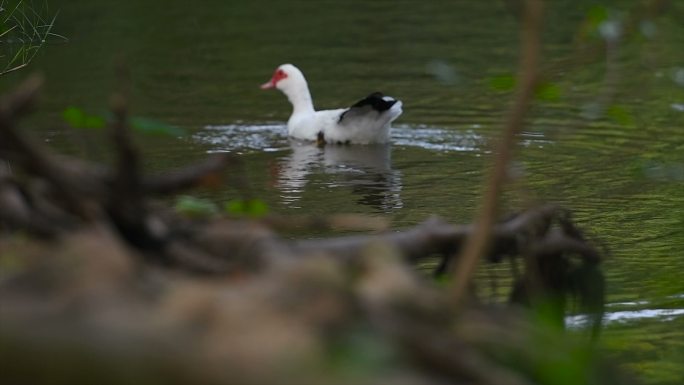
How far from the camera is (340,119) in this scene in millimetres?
13062

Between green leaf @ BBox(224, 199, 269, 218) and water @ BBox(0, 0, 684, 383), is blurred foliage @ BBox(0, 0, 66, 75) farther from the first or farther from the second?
green leaf @ BBox(224, 199, 269, 218)

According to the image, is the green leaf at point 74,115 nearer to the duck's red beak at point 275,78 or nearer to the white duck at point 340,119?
the white duck at point 340,119

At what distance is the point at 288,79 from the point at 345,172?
9.00 feet

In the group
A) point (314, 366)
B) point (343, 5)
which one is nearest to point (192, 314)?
point (314, 366)

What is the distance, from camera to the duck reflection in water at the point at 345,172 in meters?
10.3

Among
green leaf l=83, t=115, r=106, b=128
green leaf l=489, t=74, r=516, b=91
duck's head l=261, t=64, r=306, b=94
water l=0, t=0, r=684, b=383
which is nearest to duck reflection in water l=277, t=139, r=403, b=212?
water l=0, t=0, r=684, b=383

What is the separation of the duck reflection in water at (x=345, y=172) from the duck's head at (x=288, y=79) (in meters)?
1.02

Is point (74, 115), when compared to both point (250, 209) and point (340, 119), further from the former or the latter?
point (340, 119)

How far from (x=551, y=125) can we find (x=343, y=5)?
8.36m

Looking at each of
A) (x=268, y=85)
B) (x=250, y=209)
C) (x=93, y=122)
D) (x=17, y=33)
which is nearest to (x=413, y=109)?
(x=268, y=85)

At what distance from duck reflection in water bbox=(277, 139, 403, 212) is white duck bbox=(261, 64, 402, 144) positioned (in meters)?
0.09

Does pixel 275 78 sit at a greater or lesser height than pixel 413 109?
greater

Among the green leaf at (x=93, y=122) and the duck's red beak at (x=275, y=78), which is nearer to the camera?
the green leaf at (x=93, y=122)

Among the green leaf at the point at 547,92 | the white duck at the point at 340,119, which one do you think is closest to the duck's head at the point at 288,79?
the white duck at the point at 340,119
